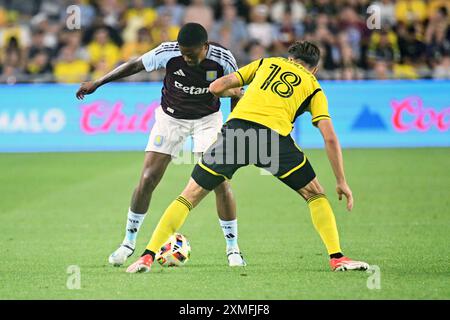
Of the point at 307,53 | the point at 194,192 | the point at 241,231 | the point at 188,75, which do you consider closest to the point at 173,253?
the point at 194,192

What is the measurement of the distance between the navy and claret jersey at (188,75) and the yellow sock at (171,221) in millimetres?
1384

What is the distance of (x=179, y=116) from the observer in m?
9.52

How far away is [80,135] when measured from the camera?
1961 cm

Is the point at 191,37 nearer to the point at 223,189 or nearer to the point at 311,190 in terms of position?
the point at 223,189

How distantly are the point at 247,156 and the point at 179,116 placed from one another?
135cm

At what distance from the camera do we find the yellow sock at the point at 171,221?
27.4 ft

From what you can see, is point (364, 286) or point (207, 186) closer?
point (364, 286)

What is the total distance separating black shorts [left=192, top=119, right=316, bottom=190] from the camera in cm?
834

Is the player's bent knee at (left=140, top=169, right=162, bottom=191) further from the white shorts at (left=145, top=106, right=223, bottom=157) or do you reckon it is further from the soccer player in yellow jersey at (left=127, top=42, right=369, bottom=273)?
the soccer player in yellow jersey at (left=127, top=42, right=369, bottom=273)

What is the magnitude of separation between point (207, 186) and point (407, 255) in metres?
2.36

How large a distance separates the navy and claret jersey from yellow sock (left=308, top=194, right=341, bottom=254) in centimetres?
161

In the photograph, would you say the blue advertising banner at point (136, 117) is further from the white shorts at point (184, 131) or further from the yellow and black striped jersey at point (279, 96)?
the yellow and black striped jersey at point (279, 96)
